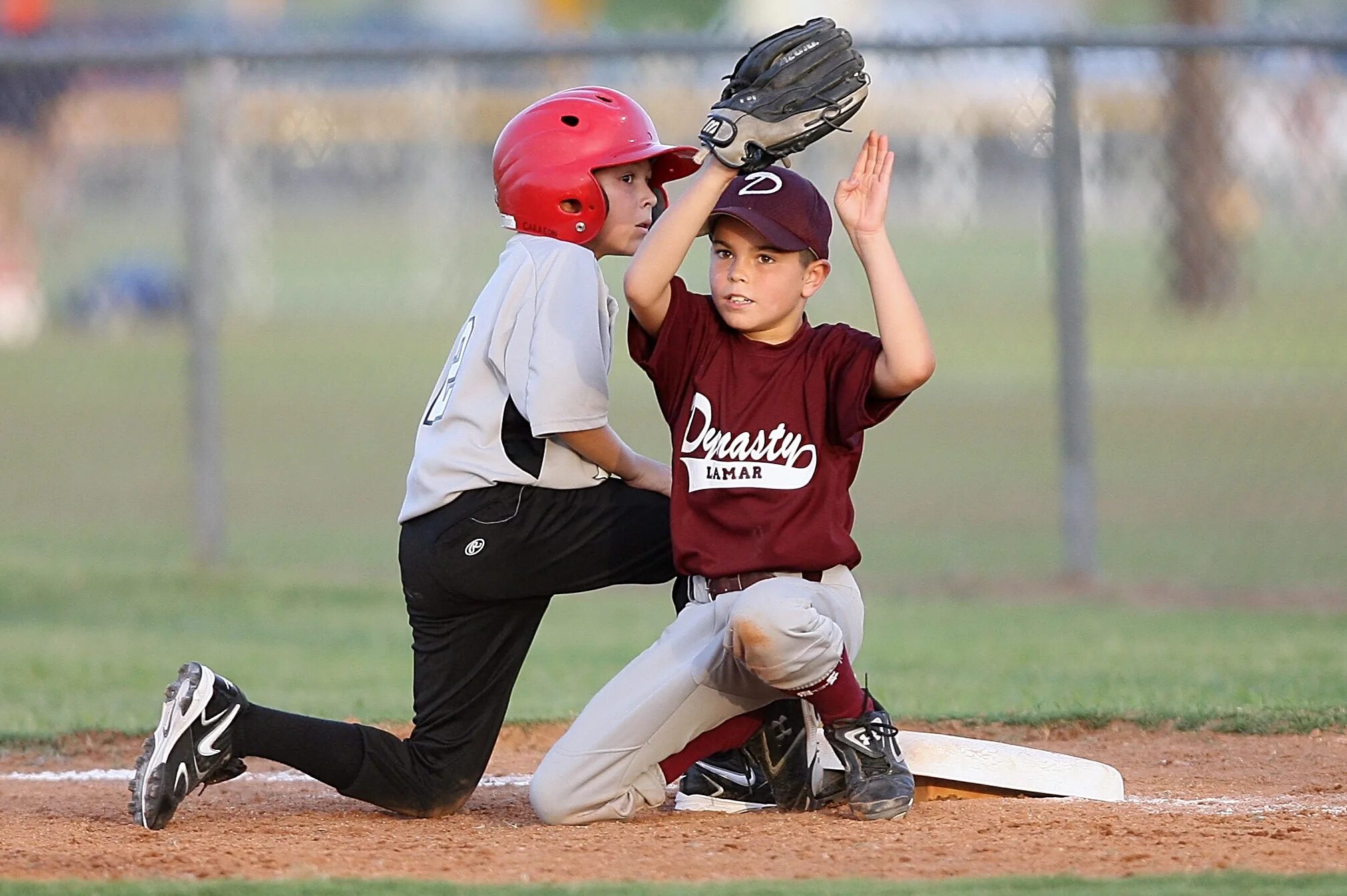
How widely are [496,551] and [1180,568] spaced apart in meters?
5.34

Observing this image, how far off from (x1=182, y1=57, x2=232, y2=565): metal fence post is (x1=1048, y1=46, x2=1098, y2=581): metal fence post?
3.92 meters

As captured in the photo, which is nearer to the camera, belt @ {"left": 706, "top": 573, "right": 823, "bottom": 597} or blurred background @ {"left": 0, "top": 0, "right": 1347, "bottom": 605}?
belt @ {"left": 706, "top": 573, "right": 823, "bottom": 597}

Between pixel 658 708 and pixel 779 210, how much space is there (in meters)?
1.16

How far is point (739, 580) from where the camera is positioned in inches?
159

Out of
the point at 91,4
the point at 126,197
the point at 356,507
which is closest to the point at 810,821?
the point at 356,507

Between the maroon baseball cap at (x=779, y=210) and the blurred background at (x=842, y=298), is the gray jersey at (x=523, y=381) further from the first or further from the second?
the blurred background at (x=842, y=298)

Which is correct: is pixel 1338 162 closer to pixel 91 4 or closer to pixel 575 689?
pixel 575 689

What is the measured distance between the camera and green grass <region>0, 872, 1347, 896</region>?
3.24 m

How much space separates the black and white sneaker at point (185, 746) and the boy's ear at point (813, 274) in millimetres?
1600

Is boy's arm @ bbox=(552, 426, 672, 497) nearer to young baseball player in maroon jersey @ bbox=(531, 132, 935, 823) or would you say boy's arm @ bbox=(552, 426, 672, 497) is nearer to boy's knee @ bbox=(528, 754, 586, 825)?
young baseball player in maroon jersey @ bbox=(531, 132, 935, 823)

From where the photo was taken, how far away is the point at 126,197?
26328mm

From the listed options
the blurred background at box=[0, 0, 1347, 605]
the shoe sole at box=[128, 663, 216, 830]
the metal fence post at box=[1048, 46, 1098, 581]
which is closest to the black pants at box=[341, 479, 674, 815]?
the shoe sole at box=[128, 663, 216, 830]

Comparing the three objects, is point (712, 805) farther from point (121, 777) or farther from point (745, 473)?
point (121, 777)

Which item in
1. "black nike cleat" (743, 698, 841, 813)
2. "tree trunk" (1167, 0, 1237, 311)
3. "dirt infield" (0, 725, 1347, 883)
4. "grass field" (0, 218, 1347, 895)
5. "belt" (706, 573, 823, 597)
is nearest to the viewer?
"dirt infield" (0, 725, 1347, 883)
